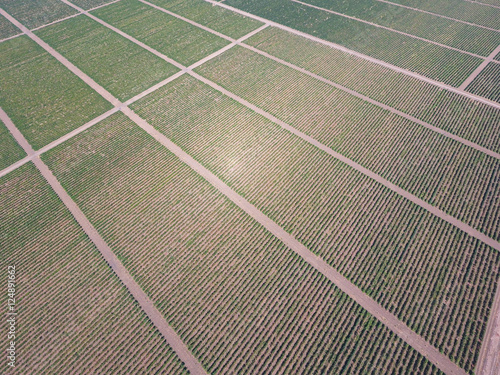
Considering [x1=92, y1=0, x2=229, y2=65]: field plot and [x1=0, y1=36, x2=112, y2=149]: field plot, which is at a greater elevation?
[x1=92, y1=0, x2=229, y2=65]: field plot

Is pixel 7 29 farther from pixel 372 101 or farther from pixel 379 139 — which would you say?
pixel 379 139

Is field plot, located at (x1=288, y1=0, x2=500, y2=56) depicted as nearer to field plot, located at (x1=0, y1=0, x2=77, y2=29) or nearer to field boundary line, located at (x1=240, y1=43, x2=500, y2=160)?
field boundary line, located at (x1=240, y1=43, x2=500, y2=160)

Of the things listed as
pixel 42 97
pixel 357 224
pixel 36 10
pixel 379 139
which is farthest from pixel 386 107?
pixel 36 10

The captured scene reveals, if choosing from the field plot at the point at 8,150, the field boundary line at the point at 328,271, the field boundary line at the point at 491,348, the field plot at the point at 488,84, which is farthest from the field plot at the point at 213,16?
the field boundary line at the point at 491,348

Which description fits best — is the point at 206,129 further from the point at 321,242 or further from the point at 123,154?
the point at 321,242

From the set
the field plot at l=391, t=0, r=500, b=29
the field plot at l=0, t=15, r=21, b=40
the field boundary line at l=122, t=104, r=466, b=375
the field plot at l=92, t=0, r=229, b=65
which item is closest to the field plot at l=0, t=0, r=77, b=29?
the field plot at l=0, t=15, r=21, b=40
